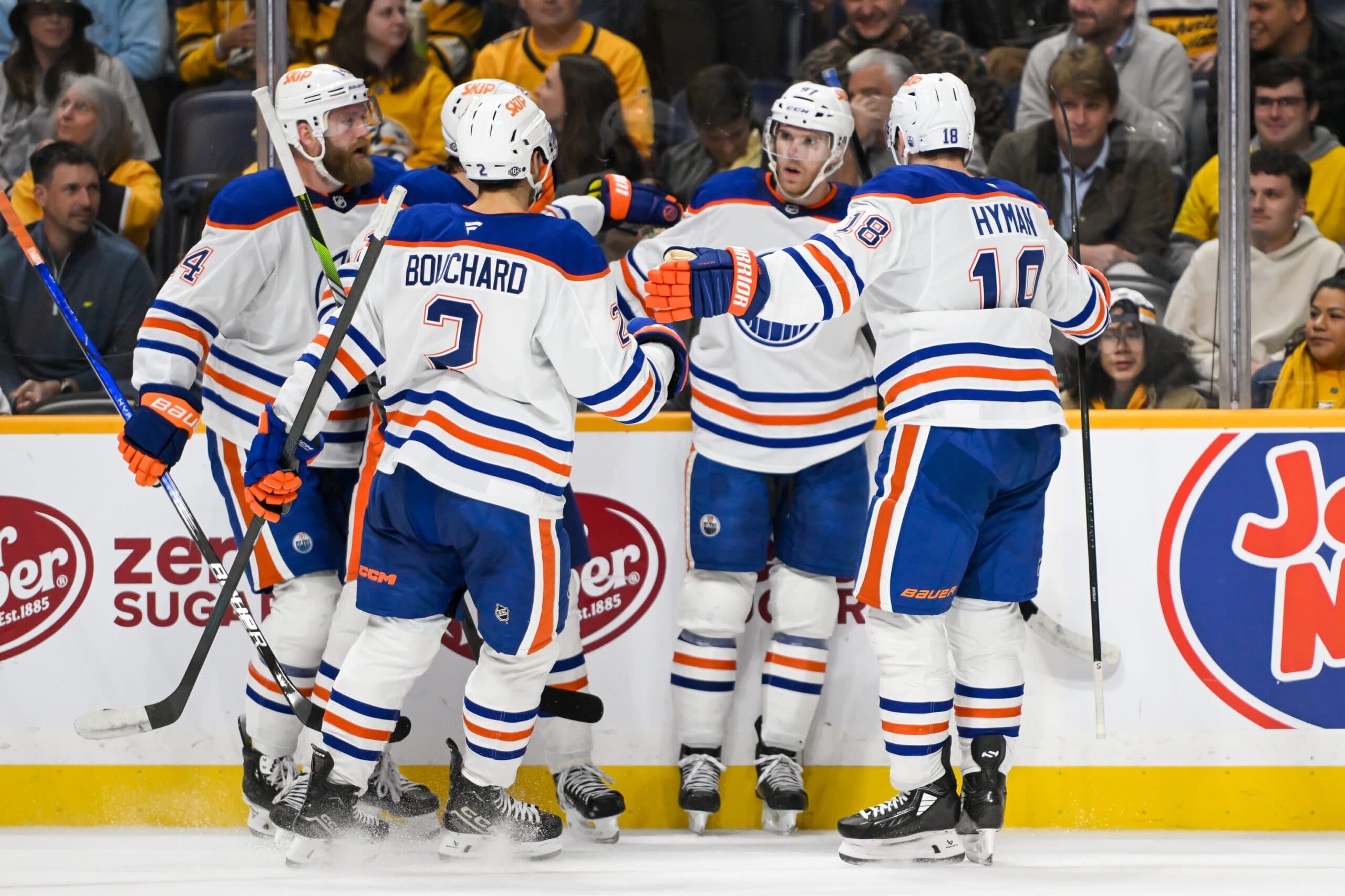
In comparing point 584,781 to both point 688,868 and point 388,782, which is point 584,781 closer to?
point 688,868

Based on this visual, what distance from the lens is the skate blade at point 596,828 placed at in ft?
9.13

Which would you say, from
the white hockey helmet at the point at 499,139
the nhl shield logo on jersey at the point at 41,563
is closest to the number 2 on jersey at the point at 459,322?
the white hockey helmet at the point at 499,139

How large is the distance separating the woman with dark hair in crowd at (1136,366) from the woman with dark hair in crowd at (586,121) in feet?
4.09

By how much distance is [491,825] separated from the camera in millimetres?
2531

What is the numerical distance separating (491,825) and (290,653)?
1.91 ft

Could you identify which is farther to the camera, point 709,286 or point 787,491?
point 787,491

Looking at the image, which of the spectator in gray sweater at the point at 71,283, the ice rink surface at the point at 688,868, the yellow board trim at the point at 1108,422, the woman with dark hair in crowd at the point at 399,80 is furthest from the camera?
the woman with dark hair in crowd at the point at 399,80

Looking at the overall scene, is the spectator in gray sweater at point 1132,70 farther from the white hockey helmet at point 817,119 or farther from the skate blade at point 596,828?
the skate blade at point 596,828

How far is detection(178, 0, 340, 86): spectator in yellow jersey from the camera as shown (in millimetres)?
3375

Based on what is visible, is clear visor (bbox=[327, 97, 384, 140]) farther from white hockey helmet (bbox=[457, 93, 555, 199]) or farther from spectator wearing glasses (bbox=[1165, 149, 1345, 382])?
spectator wearing glasses (bbox=[1165, 149, 1345, 382])

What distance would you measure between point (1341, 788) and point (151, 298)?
3005mm

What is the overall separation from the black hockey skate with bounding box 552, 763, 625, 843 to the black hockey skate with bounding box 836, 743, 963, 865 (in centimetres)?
48

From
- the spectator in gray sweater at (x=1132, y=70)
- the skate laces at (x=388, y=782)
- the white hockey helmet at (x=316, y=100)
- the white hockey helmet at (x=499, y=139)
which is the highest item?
the spectator in gray sweater at (x=1132, y=70)

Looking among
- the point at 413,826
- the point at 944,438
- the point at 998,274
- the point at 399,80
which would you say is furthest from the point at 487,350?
the point at 399,80
